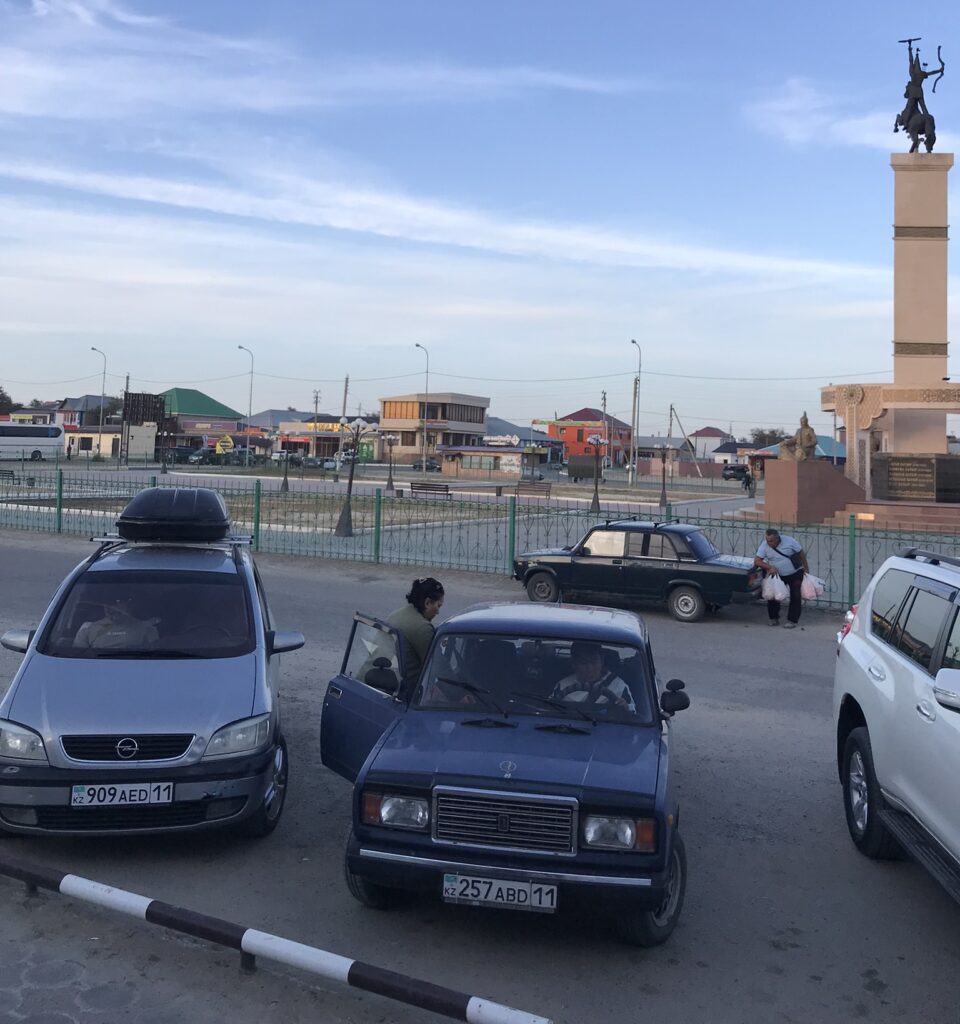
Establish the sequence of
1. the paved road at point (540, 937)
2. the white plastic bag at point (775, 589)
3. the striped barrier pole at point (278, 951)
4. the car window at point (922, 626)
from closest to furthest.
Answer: the striped barrier pole at point (278, 951)
the paved road at point (540, 937)
the car window at point (922, 626)
the white plastic bag at point (775, 589)

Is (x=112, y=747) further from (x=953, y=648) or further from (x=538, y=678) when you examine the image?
(x=953, y=648)

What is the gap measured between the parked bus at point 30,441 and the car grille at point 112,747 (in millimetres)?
73387

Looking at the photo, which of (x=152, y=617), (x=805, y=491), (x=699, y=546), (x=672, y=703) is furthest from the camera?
(x=805, y=491)

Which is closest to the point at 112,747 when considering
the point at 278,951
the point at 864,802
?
the point at 278,951

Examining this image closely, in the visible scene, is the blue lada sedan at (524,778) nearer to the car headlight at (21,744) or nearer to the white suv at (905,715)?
the white suv at (905,715)

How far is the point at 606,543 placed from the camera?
1483 centimetres

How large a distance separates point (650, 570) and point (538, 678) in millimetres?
9111

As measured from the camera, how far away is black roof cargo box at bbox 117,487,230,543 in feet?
27.5

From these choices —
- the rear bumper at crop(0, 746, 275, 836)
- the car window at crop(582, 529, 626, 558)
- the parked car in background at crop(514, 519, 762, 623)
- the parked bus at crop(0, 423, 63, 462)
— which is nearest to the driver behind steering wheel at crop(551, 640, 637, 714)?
the rear bumper at crop(0, 746, 275, 836)

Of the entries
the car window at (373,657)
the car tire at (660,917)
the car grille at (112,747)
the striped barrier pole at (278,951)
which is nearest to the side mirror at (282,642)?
the car window at (373,657)

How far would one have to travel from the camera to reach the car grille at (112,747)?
17.6ft

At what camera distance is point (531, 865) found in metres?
4.43

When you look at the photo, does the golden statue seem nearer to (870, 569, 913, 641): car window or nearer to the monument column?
the monument column

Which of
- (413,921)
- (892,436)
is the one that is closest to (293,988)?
(413,921)
